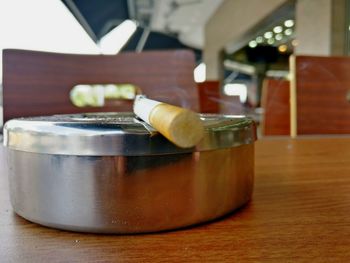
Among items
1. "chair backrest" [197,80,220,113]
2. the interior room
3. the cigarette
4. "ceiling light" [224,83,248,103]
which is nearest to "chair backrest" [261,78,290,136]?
"chair backrest" [197,80,220,113]

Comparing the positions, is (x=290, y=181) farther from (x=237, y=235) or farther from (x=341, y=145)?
(x=341, y=145)

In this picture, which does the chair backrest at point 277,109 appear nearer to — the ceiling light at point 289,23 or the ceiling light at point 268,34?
the ceiling light at point 289,23

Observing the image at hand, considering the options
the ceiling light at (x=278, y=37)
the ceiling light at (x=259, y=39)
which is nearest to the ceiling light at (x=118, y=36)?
the ceiling light at (x=259, y=39)

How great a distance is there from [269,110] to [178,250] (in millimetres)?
1331

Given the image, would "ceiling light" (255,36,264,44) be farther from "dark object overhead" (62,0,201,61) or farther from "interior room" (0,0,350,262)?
"interior room" (0,0,350,262)

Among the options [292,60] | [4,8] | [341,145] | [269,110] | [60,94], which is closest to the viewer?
[341,145]

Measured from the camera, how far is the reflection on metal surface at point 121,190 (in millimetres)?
188

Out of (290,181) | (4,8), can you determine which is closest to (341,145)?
(290,181)

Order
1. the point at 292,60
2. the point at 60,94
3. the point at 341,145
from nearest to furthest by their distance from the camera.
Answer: the point at 341,145 < the point at 60,94 < the point at 292,60

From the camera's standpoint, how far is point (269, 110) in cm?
144

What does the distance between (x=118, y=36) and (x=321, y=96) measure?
709 centimetres

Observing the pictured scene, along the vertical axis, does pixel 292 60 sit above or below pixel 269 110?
above

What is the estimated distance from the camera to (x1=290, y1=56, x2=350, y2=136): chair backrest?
916 mm

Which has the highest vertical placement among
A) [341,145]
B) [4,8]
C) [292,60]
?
[4,8]
